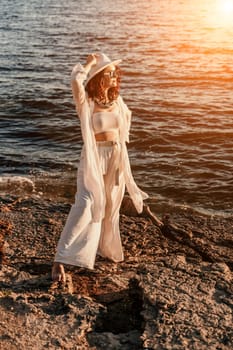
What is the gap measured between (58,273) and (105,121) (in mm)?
1736

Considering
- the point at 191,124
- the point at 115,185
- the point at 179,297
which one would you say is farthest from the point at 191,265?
the point at 191,124

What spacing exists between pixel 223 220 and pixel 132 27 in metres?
33.8

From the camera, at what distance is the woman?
583 centimetres

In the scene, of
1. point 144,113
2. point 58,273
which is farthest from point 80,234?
point 144,113

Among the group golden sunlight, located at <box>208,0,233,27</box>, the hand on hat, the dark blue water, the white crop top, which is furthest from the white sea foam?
golden sunlight, located at <box>208,0,233,27</box>

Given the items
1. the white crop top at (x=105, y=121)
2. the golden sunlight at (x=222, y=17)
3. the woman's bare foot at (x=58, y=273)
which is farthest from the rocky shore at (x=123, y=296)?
the golden sunlight at (x=222, y=17)

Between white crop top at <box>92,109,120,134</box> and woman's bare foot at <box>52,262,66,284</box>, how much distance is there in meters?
1.52

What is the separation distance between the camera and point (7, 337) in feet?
16.1

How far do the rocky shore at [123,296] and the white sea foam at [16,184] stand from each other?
239 centimetres

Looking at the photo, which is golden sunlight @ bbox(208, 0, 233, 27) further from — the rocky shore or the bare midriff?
the bare midriff

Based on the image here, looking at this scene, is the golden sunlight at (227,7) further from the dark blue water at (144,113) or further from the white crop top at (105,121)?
the white crop top at (105,121)

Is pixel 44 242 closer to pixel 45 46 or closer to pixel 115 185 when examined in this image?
pixel 115 185

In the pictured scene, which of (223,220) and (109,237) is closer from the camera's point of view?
(109,237)

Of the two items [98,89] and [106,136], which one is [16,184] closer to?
[106,136]
